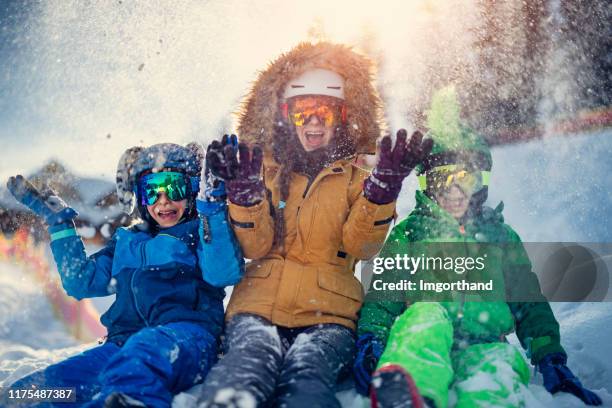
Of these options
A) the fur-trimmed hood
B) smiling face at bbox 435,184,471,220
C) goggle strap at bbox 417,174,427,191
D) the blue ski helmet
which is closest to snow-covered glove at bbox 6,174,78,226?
the blue ski helmet

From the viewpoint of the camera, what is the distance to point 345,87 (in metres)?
3.34

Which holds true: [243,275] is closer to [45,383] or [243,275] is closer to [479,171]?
[45,383]

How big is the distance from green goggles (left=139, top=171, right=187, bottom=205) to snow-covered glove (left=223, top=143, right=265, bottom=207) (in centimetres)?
61

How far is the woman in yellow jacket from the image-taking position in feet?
7.20

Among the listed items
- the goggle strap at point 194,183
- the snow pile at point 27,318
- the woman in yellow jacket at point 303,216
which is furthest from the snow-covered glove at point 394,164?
the snow pile at point 27,318

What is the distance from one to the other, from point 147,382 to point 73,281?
1250 millimetres

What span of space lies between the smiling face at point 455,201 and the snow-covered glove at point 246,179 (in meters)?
1.25

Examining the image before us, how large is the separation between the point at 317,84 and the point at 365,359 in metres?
1.79

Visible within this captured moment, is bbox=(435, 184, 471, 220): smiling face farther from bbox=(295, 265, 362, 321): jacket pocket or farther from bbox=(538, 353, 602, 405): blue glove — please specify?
bbox=(538, 353, 602, 405): blue glove

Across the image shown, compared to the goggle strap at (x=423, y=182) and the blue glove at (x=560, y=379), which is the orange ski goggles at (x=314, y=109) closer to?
the goggle strap at (x=423, y=182)

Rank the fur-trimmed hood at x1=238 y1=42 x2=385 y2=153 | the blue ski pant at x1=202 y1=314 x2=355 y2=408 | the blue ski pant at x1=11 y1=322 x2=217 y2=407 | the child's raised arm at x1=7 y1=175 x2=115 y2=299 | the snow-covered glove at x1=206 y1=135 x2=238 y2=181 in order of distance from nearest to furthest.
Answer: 1. the blue ski pant at x1=202 y1=314 x2=355 y2=408
2. the blue ski pant at x1=11 y1=322 x2=217 y2=407
3. the snow-covered glove at x1=206 y1=135 x2=238 y2=181
4. the child's raised arm at x1=7 y1=175 x2=115 y2=299
5. the fur-trimmed hood at x1=238 y1=42 x2=385 y2=153

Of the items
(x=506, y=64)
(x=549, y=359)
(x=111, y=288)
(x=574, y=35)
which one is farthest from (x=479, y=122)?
(x=111, y=288)

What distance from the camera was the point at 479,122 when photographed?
8242mm

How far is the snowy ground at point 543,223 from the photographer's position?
3.99 m
